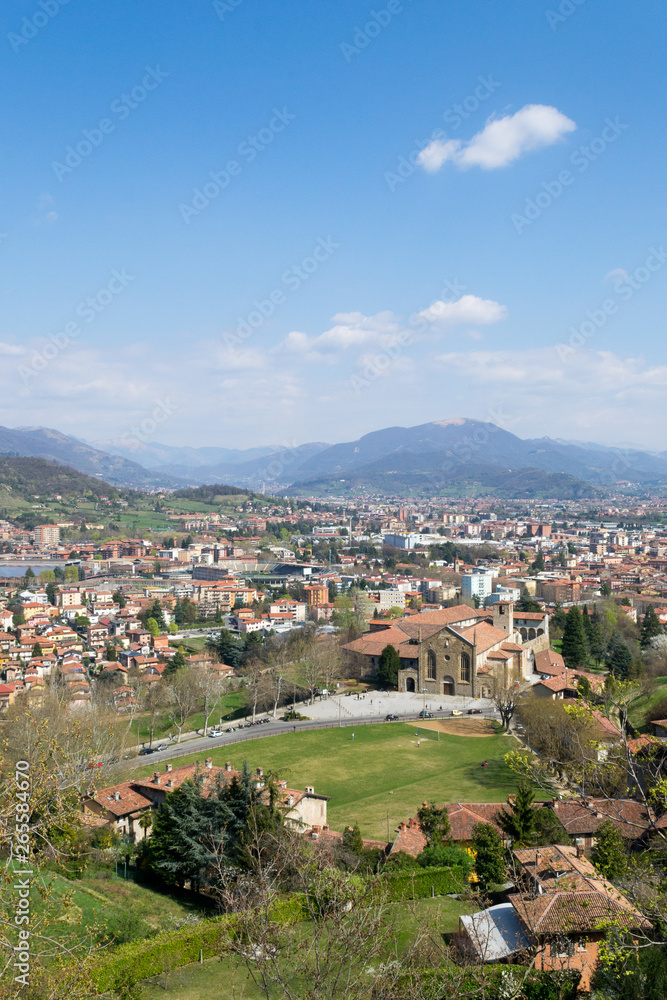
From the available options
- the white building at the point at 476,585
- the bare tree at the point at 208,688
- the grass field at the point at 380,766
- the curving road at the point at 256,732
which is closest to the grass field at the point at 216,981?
the grass field at the point at 380,766

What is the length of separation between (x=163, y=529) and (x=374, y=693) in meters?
96.9

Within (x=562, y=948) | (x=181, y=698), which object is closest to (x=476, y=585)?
(x=181, y=698)

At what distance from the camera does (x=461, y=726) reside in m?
30.7

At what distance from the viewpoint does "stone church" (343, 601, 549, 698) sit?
36.2m

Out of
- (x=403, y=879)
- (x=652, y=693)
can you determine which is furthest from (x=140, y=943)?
(x=652, y=693)

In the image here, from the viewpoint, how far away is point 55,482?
15075cm

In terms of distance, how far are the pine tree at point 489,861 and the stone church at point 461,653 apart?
18450 millimetres

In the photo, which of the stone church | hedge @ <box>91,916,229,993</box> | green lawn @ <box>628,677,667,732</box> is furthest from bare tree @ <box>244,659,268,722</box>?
hedge @ <box>91,916,229,993</box>

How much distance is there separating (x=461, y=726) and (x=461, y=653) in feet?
20.1

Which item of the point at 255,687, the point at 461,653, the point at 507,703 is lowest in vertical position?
the point at 255,687

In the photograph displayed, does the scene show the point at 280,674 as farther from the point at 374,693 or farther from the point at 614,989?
the point at 614,989

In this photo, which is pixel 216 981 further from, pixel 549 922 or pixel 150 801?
pixel 150 801

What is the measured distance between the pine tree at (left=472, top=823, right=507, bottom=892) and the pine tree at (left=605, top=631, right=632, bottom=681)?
22.3 meters

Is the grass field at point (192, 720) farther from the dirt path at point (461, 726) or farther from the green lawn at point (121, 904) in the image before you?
the green lawn at point (121, 904)
